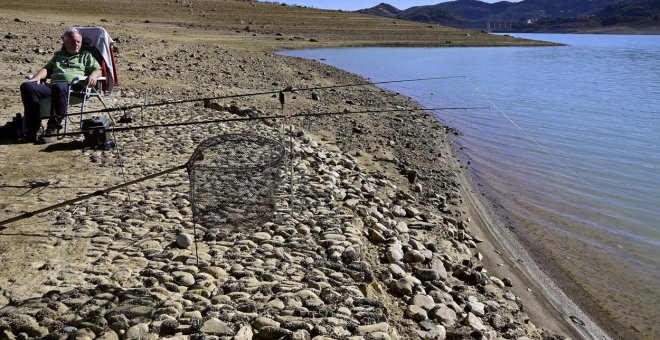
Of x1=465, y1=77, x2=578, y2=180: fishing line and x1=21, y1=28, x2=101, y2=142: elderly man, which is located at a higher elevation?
x1=21, y1=28, x2=101, y2=142: elderly man

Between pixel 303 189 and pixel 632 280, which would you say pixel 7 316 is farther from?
pixel 632 280

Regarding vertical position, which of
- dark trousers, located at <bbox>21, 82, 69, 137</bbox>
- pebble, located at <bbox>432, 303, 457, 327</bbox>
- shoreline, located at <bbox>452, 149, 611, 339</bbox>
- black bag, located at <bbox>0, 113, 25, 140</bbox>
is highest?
dark trousers, located at <bbox>21, 82, 69, 137</bbox>

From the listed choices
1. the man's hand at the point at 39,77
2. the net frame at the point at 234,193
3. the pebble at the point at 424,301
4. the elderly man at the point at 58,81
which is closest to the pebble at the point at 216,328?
the net frame at the point at 234,193

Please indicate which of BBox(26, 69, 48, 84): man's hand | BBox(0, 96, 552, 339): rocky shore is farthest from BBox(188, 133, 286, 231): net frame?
BBox(26, 69, 48, 84): man's hand

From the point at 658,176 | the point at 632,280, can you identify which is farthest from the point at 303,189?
the point at 658,176

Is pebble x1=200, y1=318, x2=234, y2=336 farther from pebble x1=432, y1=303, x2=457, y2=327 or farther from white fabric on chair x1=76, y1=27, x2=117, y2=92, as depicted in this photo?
white fabric on chair x1=76, y1=27, x2=117, y2=92

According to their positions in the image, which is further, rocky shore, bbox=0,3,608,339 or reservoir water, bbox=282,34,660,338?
reservoir water, bbox=282,34,660,338

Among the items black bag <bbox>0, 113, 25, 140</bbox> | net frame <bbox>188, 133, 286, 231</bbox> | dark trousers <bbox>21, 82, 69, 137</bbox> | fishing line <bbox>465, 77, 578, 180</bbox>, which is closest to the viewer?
net frame <bbox>188, 133, 286, 231</bbox>

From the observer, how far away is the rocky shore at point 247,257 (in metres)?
3.20

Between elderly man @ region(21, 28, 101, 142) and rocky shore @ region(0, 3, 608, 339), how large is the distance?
35cm

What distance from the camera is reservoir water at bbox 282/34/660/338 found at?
593cm

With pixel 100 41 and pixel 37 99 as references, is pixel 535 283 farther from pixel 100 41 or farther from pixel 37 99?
pixel 100 41

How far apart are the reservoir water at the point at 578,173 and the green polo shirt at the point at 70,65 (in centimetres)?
623

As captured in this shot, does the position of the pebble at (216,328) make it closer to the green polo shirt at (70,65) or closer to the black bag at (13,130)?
the black bag at (13,130)
